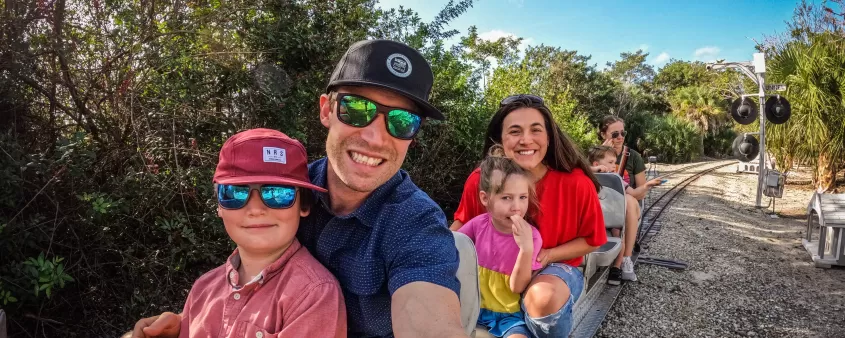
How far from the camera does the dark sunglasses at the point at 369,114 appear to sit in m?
1.54

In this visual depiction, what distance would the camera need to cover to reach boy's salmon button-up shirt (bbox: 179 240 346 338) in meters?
1.37

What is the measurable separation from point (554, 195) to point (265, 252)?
1.94 m

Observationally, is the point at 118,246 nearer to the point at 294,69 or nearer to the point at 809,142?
the point at 294,69

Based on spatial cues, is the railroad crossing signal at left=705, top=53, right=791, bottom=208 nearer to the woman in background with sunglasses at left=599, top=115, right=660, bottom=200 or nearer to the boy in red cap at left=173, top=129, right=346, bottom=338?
the woman in background with sunglasses at left=599, top=115, right=660, bottom=200

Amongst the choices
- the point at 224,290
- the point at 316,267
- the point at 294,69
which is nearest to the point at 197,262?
the point at 294,69

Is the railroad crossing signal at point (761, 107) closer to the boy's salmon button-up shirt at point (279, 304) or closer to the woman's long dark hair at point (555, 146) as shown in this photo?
the woman's long dark hair at point (555, 146)

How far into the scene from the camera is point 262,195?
1520mm

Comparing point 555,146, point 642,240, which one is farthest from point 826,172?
point 555,146

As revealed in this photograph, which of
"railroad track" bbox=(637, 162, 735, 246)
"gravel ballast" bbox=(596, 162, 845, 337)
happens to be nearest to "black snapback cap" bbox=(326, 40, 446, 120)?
"gravel ballast" bbox=(596, 162, 845, 337)

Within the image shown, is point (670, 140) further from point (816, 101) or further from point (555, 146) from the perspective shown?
point (555, 146)

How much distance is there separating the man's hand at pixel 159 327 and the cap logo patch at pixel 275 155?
0.67m

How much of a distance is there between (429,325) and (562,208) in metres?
1.89

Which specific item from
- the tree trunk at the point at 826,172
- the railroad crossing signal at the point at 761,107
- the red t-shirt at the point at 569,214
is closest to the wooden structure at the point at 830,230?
the railroad crossing signal at the point at 761,107

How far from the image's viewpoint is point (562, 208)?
2.92 m
